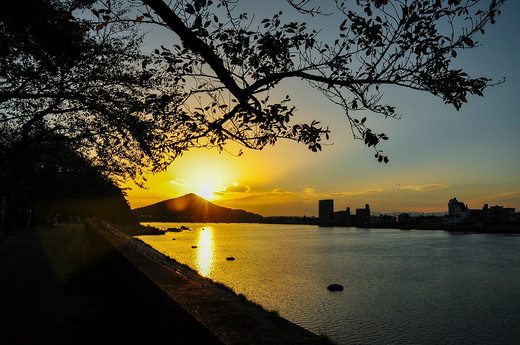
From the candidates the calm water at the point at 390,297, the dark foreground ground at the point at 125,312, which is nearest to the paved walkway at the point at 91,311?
the dark foreground ground at the point at 125,312

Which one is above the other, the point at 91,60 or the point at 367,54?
the point at 91,60

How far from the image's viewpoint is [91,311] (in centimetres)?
1016

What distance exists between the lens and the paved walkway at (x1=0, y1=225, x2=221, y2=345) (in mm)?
6844

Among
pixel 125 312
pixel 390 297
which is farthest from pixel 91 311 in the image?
pixel 390 297

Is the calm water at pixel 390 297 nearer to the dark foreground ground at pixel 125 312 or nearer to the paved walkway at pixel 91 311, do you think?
the paved walkway at pixel 91 311

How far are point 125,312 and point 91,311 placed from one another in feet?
3.18

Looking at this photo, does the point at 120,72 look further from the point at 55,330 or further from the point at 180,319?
the point at 180,319

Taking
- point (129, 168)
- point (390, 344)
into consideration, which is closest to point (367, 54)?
point (129, 168)

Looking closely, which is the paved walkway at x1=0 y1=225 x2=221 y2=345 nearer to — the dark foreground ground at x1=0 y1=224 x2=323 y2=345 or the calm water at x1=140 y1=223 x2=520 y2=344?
the dark foreground ground at x1=0 y1=224 x2=323 y2=345

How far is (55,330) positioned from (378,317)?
2460 centimetres

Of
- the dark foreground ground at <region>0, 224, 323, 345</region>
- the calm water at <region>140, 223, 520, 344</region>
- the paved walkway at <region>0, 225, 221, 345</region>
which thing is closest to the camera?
the dark foreground ground at <region>0, 224, 323, 345</region>

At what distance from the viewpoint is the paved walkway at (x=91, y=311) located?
6844mm

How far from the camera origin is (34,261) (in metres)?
20.3

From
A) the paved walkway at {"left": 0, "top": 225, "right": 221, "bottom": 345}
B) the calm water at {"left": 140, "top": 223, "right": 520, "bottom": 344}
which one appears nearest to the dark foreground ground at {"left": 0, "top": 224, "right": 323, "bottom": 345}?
the paved walkway at {"left": 0, "top": 225, "right": 221, "bottom": 345}
